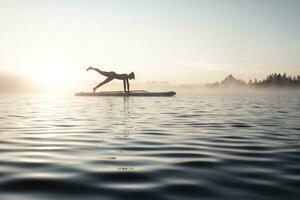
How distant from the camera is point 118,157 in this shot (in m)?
8.84

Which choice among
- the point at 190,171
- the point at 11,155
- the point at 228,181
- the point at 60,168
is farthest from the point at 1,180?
the point at 228,181

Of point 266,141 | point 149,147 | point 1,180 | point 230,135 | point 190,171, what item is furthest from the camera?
point 230,135

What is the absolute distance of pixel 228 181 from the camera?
6457 millimetres

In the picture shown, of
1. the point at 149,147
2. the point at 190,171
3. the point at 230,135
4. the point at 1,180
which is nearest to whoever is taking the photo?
the point at 1,180

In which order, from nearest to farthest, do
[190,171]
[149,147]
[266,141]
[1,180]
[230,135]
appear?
[1,180], [190,171], [149,147], [266,141], [230,135]

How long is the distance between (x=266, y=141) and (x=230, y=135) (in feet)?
6.53

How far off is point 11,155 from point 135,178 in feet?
14.4

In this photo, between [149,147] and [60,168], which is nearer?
[60,168]

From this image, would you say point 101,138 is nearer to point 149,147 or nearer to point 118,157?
point 149,147

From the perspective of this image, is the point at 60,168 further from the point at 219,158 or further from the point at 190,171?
the point at 219,158

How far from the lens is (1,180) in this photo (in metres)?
6.37

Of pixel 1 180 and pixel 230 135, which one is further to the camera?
pixel 230 135

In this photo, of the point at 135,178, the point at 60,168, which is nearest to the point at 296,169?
the point at 135,178

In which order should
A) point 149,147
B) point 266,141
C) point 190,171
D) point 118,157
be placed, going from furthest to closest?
point 266,141 < point 149,147 < point 118,157 < point 190,171
